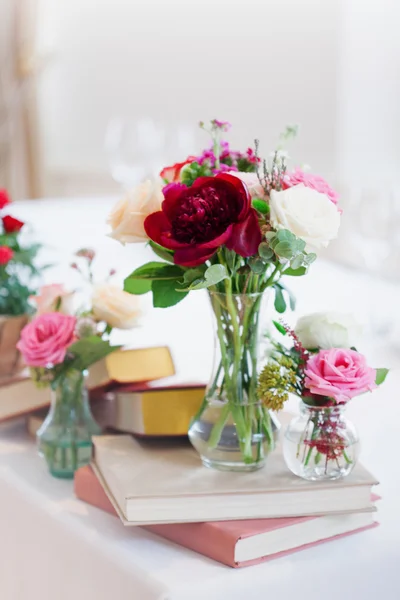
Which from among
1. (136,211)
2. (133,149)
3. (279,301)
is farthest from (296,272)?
(133,149)

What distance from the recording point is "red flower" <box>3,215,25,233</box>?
1271mm

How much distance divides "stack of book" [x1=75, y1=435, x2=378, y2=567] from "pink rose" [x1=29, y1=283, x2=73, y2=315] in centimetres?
29

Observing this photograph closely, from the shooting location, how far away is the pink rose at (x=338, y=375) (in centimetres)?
78

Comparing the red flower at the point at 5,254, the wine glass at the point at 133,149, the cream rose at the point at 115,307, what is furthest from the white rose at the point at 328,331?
the wine glass at the point at 133,149

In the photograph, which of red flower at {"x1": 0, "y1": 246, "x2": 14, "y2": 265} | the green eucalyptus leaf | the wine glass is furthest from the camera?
the wine glass

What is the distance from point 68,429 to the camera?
3.29 feet

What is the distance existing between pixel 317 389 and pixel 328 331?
3.1 inches

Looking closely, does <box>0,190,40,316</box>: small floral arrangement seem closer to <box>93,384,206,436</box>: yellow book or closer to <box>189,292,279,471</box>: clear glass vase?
<box>93,384,206,436</box>: yellow book

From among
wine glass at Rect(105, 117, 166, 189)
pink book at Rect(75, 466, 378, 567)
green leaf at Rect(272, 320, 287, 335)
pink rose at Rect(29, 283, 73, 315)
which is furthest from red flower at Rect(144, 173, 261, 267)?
wine glass at Rect(105, 117, 166, 189)

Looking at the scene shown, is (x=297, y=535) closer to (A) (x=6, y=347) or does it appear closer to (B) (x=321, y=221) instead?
(B) (x=321, y=221)

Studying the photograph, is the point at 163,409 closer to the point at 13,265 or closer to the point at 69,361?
the point at 69,361

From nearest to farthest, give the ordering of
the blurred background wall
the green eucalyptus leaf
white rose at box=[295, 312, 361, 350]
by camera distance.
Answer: the green eucalyptus leaf → white rose at box=[295, 312, 361, 350] → the blurred background wall

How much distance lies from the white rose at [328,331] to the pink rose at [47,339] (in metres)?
0.29

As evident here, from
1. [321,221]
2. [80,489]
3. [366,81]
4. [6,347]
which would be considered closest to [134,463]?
[80,489]
